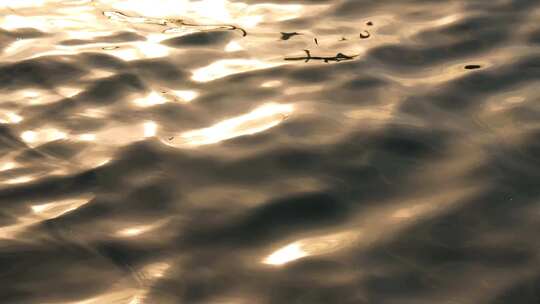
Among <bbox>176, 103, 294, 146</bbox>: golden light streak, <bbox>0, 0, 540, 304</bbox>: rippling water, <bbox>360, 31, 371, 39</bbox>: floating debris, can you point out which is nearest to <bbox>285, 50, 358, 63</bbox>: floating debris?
<bbox>0, 0, 540, 304</bbox>: rippling water

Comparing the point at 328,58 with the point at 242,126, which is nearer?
the point at 242,126

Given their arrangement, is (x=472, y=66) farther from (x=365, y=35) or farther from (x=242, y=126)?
(x=242, y=126)

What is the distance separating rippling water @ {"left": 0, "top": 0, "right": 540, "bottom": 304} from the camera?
2033 millimetres

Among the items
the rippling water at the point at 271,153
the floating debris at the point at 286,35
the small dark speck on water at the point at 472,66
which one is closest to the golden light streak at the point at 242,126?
the rippling water at the point at 271,153

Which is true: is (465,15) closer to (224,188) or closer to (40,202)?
(224,188)

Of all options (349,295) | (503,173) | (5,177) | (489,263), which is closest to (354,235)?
(349,295)

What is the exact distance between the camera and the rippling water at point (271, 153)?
80.0 inches

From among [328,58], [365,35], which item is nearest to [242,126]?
[328,58]

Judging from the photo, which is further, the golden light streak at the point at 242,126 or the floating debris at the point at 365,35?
the floating debris at the point at 365,35

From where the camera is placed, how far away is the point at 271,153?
2.59 meters

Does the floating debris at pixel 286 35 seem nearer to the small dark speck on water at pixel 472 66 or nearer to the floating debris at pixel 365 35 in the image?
the floating debris at pixel 365 35

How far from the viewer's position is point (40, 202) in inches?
93.4

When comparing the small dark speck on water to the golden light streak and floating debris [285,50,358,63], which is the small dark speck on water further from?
the golden light streak

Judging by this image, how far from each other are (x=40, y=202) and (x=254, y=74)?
116 centimetres
